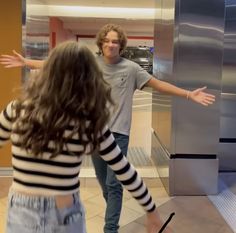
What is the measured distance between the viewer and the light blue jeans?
1332 mm

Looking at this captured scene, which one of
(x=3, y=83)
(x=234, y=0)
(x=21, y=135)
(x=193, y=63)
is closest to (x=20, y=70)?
(x=3, y=83)

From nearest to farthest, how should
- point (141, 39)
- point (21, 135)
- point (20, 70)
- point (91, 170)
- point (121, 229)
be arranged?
point (21, 135)
point (121, 229)
point (20, 70)
point (91, 170)
point (141, 39)

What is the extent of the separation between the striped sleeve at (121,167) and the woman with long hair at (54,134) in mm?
32

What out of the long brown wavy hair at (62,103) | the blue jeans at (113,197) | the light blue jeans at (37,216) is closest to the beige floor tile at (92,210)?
the blue jeans at (113,197)

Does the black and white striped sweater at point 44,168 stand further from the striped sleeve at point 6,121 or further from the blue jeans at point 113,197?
the blue jeans at point 113,197

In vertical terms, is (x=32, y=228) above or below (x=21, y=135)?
below

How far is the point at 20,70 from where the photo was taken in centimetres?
452

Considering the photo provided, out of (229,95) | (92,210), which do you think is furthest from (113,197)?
(229,95)

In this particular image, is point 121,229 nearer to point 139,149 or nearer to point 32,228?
point 32,228

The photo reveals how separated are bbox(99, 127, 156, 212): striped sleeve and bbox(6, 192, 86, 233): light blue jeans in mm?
210

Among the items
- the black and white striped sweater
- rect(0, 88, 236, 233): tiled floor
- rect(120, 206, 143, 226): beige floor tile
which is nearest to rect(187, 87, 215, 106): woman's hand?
the black and white striped sweater

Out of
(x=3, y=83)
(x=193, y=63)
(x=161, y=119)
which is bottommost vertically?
A: (x=161, y=119)

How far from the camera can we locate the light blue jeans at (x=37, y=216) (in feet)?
4.37

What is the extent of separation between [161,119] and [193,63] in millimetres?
975
